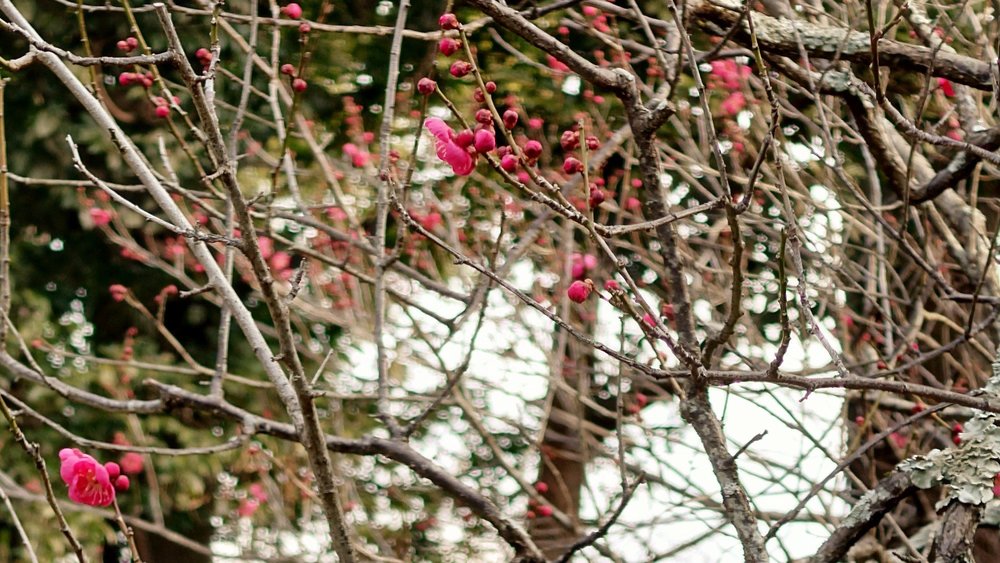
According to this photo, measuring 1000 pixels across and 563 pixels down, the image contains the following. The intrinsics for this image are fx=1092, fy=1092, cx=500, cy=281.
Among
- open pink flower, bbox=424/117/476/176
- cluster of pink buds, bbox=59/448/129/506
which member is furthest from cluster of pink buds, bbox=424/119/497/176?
cluster of pink buds, bbox=59/448/129/506

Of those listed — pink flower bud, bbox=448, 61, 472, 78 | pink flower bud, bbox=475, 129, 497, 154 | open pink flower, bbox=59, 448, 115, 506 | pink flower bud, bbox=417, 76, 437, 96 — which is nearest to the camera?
pink flower bud, bbox=475, 129, 497, 154

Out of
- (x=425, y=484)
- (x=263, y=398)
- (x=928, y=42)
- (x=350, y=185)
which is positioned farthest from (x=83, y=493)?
(x=425, y=484)

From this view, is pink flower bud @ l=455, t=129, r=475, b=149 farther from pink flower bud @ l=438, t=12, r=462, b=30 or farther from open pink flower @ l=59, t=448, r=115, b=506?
open pink flower @ l=59, t=448, r=115, b=506

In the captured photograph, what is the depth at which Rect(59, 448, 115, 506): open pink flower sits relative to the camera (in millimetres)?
2086

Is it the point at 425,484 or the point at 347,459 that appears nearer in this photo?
the point at 347,459

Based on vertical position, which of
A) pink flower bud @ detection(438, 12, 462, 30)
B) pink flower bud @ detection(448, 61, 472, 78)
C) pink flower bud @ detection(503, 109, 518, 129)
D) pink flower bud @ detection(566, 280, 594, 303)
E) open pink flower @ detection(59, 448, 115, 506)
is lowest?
open pink flower @ detection(59, 448, 115, 506)

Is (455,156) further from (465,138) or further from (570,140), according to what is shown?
(570,140)

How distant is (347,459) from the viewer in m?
6.32

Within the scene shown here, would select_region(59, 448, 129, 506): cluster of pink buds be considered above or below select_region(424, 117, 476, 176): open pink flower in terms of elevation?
below

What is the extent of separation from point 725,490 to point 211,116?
100 centimetres

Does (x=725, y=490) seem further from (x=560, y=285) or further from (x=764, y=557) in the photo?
(x=560, y=285)

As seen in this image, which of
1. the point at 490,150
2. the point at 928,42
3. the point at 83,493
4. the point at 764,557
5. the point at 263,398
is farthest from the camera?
the point at 263,398

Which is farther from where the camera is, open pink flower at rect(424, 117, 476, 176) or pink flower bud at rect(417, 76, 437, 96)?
pink flower bud at rect(417, 76, 437, 96)

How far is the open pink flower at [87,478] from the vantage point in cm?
209
